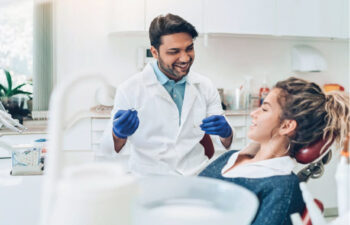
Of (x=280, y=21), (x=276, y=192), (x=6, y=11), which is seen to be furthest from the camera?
(x=6, y=11)

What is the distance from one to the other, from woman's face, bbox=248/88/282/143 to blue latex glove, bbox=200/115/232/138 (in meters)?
→ 0.14

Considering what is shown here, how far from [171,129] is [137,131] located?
12 centimetres

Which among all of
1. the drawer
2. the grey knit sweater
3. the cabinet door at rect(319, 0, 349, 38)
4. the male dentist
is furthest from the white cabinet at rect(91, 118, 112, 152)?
the cabinet door at rect(319, 0, 349, 38)

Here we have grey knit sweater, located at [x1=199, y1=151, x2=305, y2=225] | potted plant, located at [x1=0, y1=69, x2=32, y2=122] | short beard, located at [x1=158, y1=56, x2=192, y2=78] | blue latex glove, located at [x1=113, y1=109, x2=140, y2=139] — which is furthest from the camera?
potted plant, located at [x1=0, y1=69, x2=32, y2=122]

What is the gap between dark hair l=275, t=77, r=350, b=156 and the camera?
1090 mm

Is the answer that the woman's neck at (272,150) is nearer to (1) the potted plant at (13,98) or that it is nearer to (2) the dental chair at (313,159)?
(2) the dental chair at (313,159)

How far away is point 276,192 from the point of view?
110cm

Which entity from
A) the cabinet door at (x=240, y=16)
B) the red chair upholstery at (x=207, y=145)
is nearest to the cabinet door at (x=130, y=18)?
the cabinet door at (x=240, y=16)

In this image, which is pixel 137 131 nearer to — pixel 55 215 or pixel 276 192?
pixel 276 192

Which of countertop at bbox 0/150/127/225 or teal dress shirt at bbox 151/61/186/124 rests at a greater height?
teal dress shirt at bbox 151/61/186/124

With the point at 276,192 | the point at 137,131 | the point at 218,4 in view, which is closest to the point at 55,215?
the point at 276,192

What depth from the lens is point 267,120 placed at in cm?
120

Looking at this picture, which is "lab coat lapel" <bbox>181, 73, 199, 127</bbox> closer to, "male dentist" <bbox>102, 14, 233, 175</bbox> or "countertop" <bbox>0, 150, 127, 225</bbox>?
"male dentist" <bbox>102, 14, 233, 175</bbox>

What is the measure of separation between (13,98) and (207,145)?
1772mm
